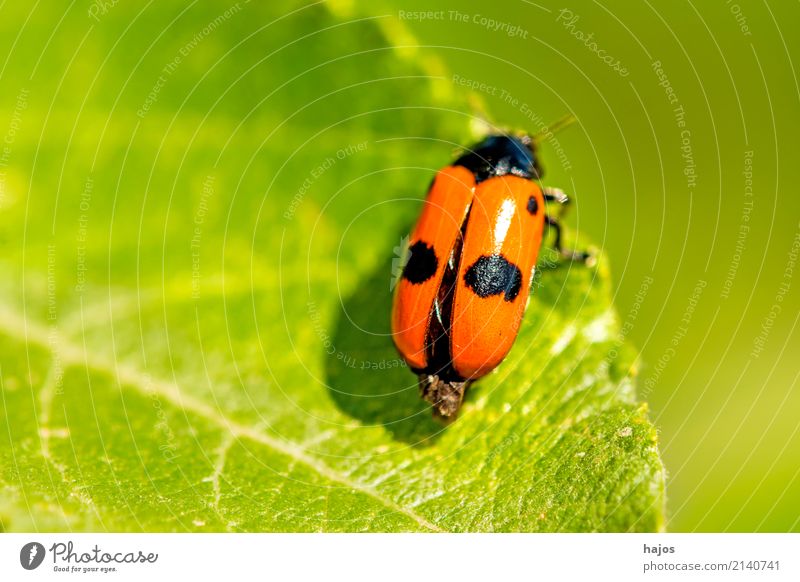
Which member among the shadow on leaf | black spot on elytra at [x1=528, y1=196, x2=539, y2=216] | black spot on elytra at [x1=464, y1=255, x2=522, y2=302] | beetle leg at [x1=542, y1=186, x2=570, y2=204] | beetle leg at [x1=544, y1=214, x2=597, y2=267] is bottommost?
the shadow on leaf

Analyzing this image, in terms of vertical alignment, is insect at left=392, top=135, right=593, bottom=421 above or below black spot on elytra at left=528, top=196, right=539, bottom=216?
below

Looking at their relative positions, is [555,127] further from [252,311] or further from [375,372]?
[252,311]

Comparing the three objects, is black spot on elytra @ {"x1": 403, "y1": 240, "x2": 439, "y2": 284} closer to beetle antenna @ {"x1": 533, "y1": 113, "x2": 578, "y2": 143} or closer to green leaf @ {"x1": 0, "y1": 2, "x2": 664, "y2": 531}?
green leaf @ {"x1": 0, "y1": 2, "x2": 664, "y2": 531}

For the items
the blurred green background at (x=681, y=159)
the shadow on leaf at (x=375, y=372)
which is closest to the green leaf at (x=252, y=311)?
the shadow on leaf at (x=375, y=372)
